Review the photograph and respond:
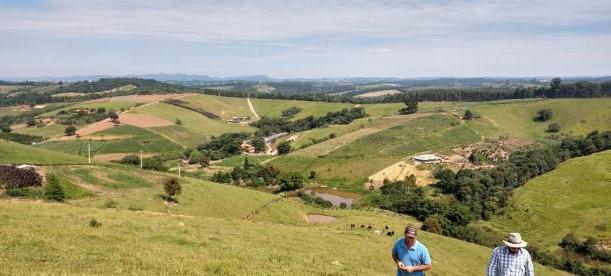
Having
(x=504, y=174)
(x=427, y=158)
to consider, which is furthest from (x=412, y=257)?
(x=427, y=158)

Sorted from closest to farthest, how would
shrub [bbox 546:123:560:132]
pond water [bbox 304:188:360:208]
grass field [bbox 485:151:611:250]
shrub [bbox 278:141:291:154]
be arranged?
grass field [bbox 485:151:611:250], pond water [bbox 304:188:360:208], shrub [bbox 278:141:291:154], shrub [bbox 546:123:560:132]

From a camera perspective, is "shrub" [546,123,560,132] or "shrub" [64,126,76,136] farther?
"shrub" [64,126,76,136]

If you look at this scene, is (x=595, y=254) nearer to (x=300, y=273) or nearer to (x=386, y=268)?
(x=386, y=268)

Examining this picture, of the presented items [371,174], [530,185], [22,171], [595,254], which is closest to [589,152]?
[530,185]

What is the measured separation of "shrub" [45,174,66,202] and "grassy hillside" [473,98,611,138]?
14121 cm

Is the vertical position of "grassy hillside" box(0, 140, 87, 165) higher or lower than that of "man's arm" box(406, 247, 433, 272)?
lower

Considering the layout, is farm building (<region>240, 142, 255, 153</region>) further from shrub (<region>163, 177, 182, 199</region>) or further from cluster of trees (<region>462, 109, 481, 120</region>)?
shrub (<region>163, 177, 182, 199</region>)

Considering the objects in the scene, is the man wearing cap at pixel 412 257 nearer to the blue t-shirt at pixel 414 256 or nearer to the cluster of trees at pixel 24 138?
the blue t-shirt at pixel 414 256

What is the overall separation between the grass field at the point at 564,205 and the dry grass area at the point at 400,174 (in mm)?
23672

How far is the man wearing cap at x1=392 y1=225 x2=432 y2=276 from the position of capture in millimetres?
14164

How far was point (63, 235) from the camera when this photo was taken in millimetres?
22969

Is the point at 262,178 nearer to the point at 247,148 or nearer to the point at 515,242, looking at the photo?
the point at 247,148

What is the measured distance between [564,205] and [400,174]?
137ft

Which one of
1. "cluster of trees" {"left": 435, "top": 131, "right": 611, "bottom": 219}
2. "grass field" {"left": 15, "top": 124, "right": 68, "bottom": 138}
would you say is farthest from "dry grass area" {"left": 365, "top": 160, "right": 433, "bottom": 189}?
"grass field" {"left": 15, "top": 124, "right": 68, "bottom": 138}
